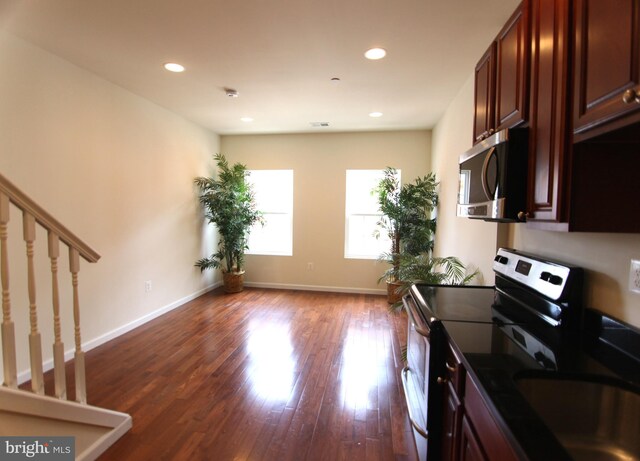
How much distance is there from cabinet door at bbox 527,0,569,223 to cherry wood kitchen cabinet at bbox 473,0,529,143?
58 millimetres

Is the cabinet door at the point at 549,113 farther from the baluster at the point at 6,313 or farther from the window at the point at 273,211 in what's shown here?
the window at the point at 273,211

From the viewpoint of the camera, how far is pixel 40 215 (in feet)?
5.19

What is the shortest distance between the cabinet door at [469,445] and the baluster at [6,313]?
1.97m

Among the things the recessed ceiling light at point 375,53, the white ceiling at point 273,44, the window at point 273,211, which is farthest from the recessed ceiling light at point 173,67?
the window at point 273,211

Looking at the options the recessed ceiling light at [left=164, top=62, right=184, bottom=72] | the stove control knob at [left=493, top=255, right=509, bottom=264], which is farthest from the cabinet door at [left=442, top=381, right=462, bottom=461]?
the recessed ceiling light at [left=164, top=62, right=184, bottom=72]

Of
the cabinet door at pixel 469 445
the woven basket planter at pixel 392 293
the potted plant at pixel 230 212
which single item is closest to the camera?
the cabinet door at pixel 469 445

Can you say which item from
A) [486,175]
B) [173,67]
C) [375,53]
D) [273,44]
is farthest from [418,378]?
[173,67]

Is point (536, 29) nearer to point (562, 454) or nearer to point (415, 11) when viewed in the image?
point (415, 11)

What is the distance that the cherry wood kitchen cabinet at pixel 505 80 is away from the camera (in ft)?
4.37

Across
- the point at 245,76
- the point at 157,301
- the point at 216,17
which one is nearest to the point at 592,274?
the point at 216,17

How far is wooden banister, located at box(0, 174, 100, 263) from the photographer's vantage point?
145 centimetres

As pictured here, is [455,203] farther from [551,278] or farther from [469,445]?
[469,445]

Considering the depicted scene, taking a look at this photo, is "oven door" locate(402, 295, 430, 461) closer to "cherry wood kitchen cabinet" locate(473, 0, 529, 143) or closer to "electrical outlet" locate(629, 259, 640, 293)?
"electrical outlet" locate(629, 259, 640, 293)

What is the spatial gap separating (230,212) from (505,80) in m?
3.84
